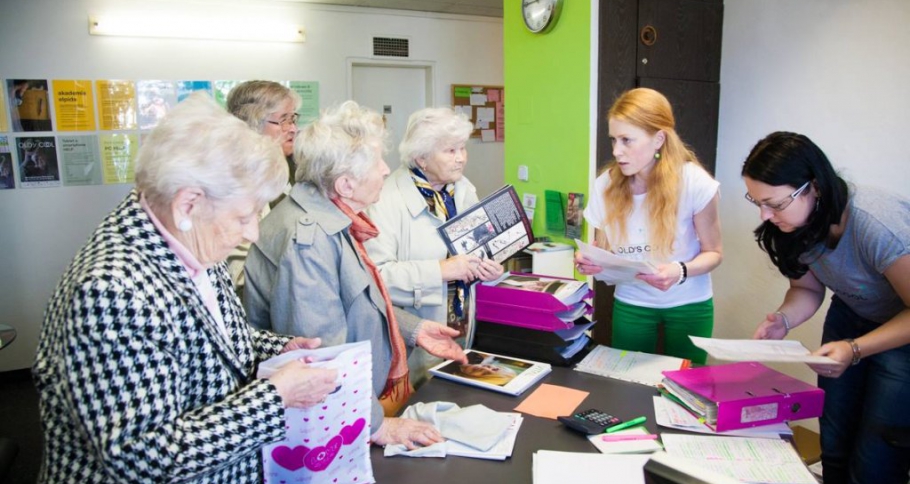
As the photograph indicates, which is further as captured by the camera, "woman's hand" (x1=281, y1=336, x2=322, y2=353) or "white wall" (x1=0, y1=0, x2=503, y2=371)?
"white wall" (x1=0, y1=0, x2=503, y2=371)

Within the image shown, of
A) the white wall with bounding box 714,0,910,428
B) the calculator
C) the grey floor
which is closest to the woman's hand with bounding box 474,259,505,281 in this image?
the calculator

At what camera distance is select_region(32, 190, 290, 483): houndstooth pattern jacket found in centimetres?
87

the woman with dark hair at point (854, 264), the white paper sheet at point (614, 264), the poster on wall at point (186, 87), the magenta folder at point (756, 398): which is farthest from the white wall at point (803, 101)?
the poster on wall at point (186, 87)

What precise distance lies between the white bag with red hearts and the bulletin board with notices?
13.9 ft

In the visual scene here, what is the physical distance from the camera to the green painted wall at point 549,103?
313 centimetres

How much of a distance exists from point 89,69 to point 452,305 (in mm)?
3550

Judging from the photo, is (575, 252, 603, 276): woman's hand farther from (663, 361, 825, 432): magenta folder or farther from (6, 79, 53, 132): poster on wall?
(6, 79, 53, 132): poster on wall

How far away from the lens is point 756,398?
136cm

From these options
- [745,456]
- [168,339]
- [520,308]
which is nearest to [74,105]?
[520,308]

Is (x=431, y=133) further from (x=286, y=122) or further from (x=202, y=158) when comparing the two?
(x=202, y=158)

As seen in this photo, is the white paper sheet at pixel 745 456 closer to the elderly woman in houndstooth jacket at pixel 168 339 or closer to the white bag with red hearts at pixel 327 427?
the white bag with red hearts at pixel 327 427

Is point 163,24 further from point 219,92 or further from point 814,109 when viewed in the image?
point 814,109

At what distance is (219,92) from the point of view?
14.6 ft

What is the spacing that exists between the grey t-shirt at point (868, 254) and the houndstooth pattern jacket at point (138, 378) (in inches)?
57.0
